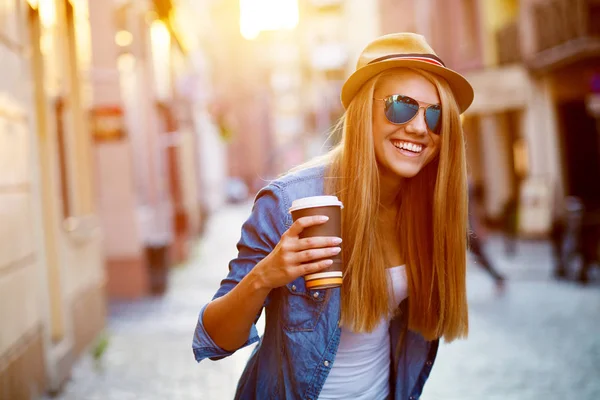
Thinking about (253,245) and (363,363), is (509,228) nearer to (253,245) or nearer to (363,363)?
(363,363)

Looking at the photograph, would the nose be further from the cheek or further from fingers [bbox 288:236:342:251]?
fingers [bbox 288:236:342:251]

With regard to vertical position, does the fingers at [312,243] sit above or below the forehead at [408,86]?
below

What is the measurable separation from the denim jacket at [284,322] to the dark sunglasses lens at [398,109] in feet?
0.90

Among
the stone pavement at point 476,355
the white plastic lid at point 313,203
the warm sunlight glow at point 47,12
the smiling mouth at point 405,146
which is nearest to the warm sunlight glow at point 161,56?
the stone pavement at point 476,355

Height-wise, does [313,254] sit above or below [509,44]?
below

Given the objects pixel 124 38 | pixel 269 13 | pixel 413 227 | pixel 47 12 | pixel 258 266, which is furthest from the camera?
pixel 269 13

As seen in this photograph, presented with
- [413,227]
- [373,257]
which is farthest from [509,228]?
[373,257]

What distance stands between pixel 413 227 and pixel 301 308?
0.51 metres

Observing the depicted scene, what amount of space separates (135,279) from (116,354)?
161 inches

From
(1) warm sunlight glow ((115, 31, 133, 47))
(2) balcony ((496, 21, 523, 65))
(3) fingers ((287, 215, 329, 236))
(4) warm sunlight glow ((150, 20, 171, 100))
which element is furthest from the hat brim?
(2) balcony ((496, 21, 523, 65))

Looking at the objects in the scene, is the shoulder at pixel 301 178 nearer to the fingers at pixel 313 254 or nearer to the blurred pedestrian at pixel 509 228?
the fingers at pixel 313 254

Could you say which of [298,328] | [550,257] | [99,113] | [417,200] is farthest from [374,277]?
[550,257]

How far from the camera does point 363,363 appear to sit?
2.17m

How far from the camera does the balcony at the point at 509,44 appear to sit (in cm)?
1888
